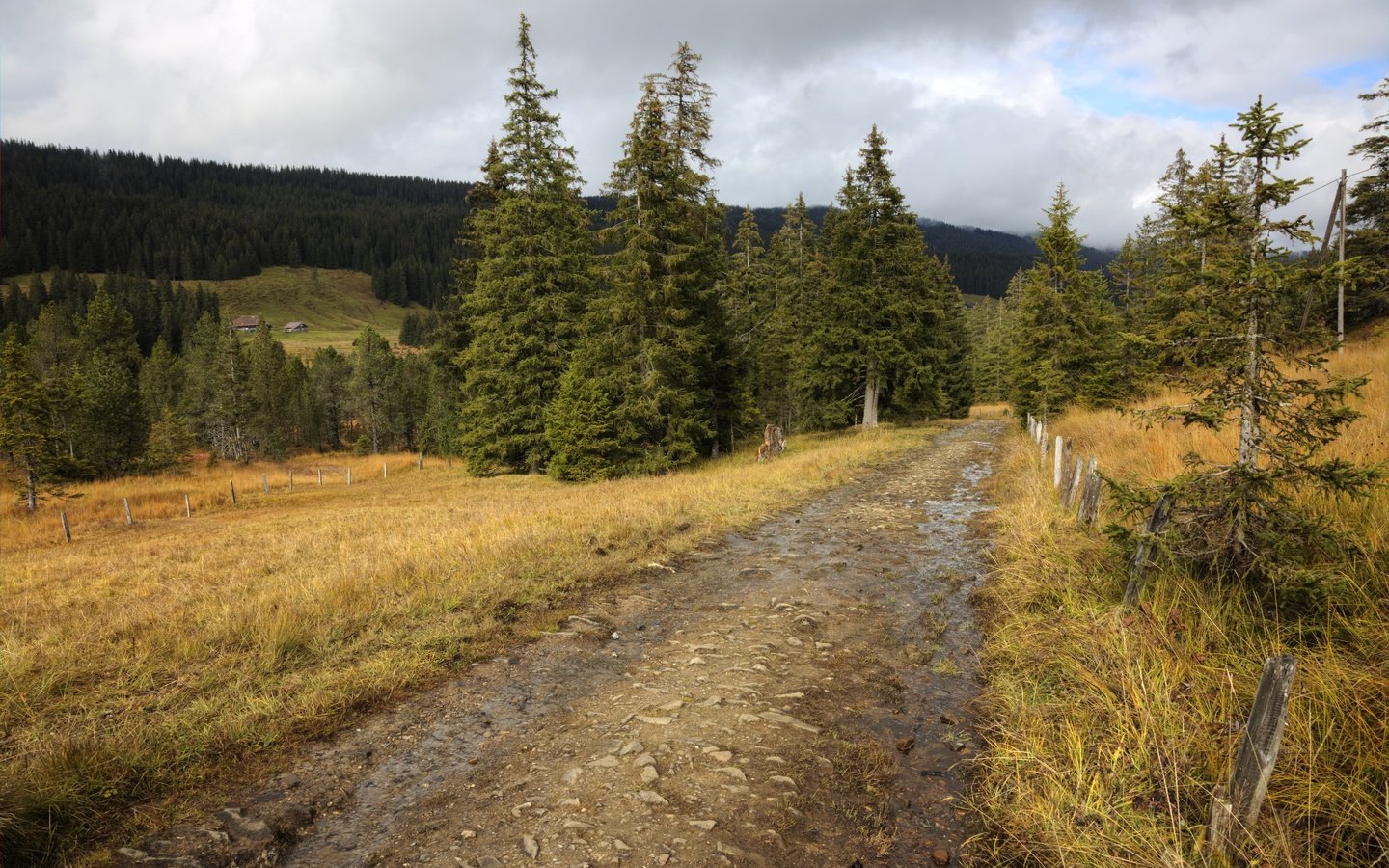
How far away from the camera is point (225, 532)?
21.7 metres

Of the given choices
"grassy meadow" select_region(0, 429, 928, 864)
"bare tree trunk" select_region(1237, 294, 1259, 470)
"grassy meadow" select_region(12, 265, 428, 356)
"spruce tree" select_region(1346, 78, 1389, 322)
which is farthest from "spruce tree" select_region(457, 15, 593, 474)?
"grassy meadow" select_region(12, 265, 428, 356)

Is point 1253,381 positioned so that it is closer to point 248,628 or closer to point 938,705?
point 938,705

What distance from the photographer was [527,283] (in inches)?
1094

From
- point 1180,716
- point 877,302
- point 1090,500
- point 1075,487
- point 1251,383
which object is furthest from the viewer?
point 877,302

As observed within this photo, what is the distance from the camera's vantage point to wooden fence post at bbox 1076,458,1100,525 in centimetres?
904

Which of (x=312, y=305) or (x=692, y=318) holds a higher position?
(x=312, y=305)

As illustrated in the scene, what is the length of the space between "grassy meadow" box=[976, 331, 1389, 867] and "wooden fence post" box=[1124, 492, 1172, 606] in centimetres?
15

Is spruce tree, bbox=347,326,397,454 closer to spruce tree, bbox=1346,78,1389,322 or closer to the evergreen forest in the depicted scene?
the evergreen forest

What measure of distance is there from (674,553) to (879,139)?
2779cm

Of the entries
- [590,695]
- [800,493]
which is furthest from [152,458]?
[590,695]

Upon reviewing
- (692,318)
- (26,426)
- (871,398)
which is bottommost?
(871,398)

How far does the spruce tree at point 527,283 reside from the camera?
1068 inches

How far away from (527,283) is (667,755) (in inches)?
1015

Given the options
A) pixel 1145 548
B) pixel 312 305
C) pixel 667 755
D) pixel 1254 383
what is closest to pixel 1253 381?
pixel 1254 383
